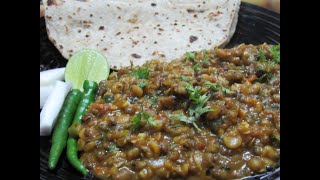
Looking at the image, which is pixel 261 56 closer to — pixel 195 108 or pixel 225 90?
pixel 225 90

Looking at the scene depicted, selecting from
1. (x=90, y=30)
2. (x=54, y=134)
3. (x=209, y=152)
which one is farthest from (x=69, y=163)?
(x=90, y=30)

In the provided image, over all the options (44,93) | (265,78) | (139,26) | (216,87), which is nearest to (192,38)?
(139,26)

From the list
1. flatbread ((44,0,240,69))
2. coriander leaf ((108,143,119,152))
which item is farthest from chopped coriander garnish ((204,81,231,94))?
flatbread ((44,0,240,69))

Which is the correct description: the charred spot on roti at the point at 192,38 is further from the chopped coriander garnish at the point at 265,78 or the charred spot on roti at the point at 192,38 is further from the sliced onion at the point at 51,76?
the sliced onion at the point at 51,76

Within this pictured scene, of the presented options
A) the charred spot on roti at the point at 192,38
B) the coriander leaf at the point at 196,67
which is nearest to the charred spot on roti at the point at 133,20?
the charred spot on roti at the point at 192,38

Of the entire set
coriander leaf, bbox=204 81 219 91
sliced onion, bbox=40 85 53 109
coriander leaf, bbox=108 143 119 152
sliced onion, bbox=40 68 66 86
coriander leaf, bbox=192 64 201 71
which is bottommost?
sliced onion, bbox=40 85 53 109

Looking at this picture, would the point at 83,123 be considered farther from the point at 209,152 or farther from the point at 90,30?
the point at 90,30

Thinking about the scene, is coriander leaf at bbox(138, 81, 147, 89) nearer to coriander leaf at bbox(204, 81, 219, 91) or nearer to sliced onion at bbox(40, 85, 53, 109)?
A: coriander leaf at bbox(204, 81, 219, 91)
